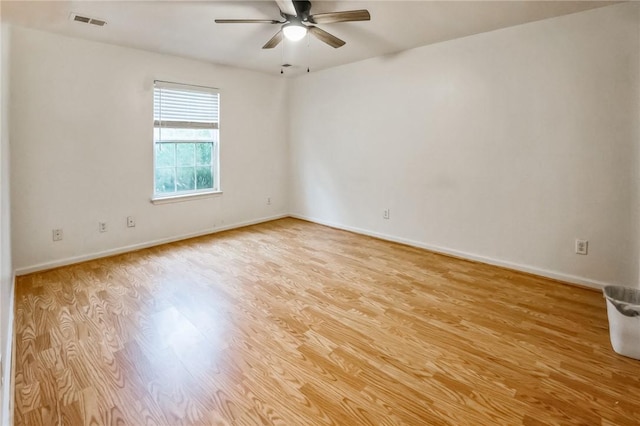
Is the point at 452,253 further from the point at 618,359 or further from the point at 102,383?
the point at 102,383

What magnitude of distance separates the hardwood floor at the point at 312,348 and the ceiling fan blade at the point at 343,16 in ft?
7.24

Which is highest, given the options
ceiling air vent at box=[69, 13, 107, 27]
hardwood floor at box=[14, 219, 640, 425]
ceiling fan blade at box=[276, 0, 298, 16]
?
ceiling air vent at box=[69, 13, 107, 27]

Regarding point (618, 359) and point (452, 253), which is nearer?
point (618, 359)

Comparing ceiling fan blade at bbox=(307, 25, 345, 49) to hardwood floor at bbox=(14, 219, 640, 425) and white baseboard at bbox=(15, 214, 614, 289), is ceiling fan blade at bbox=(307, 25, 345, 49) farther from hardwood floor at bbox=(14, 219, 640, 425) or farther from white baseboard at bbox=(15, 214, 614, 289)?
white baseboard at bbox=(15, 214, 614, 289)

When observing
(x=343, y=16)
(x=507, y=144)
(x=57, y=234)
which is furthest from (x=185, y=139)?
(x=507, y=144)

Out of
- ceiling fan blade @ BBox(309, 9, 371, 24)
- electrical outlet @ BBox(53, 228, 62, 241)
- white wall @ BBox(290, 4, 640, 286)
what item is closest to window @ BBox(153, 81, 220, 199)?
electrical outlet @ BBox(53, 228, 62, 241)

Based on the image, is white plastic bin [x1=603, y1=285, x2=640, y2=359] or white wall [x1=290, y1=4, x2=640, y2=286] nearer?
white plastic bin [x1=603, y1=285, x2=640, y2=359]

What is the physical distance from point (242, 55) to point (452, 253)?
140 inches

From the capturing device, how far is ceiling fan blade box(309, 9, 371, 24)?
7.93ft

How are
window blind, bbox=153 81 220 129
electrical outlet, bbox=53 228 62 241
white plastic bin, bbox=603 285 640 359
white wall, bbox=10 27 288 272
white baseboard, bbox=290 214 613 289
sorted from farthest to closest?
window blind, bbox=153 81 220 129 < electrical outlet, bbox=53 228 62 241 < white wall, bbox=10 27 288 272 < white baseboard, bbox=290 214 613 289 < white plastic bin, bbox=603 285 640 359

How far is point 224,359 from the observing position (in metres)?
1.96

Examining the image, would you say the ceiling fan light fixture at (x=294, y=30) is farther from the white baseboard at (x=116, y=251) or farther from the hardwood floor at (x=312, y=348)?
the white baseboard at (x=116, y=251)

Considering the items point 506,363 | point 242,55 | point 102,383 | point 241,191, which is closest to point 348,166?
point 241,191

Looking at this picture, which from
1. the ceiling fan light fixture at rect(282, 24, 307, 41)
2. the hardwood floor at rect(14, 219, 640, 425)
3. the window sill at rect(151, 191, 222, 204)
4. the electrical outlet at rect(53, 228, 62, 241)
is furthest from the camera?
the window sill at rect(151, 191, 222, 204)
